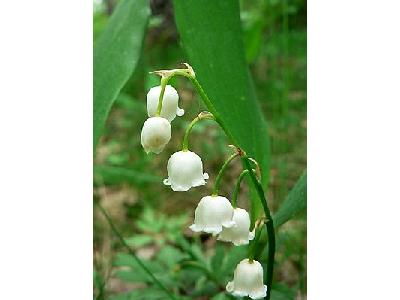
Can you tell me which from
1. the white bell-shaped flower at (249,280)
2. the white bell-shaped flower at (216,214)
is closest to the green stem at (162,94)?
the white bell-shaped flower at (216,214)

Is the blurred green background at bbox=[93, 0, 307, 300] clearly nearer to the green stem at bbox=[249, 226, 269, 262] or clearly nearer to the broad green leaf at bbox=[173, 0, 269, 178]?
the broad green leaf at bbox=[173, 0, 269, 178]

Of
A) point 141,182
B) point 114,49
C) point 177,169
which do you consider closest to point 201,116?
point 177,169

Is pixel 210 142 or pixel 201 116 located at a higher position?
pixel 201 116

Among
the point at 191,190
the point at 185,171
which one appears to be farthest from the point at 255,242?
the point at 191,190

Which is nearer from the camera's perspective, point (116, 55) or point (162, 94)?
point (162, 94)

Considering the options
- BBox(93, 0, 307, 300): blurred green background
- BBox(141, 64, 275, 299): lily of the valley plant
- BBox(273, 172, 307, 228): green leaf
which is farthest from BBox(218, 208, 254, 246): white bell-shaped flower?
BBox(93, 0, 307, 300): blurred green background

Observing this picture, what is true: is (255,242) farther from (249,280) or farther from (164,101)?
(164,101)
